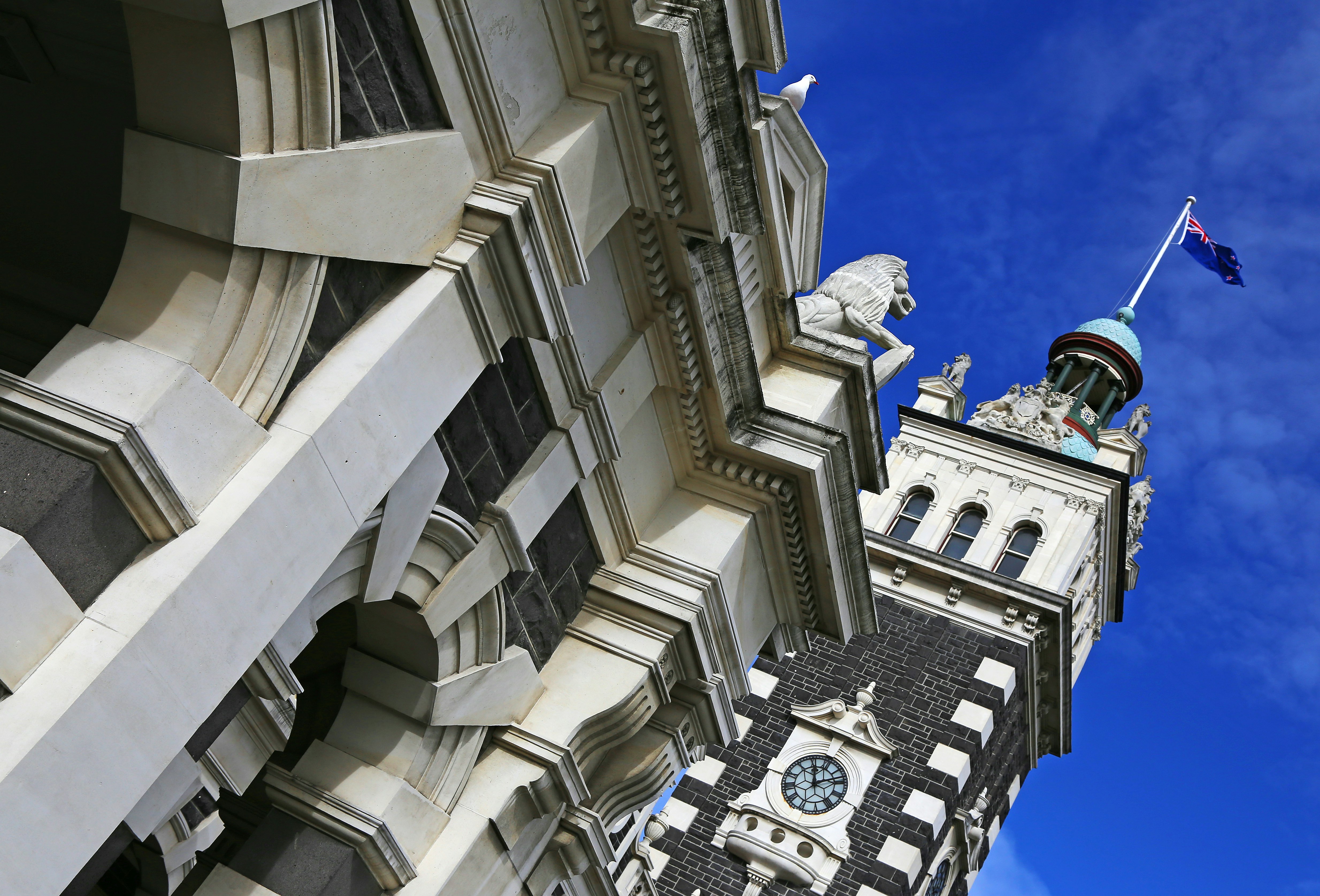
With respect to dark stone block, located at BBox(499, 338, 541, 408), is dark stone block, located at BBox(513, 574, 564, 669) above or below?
below

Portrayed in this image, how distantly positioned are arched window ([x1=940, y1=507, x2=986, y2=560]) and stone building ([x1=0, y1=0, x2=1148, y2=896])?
21833 mm

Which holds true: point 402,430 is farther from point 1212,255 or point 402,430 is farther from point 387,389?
point 1212,255

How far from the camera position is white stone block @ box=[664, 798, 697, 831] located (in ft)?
99.3

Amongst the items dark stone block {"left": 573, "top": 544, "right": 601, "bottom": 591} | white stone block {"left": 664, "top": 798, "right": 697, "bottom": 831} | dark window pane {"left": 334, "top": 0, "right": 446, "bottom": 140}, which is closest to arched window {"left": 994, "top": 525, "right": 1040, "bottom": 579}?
white stone block {"left": 664, "top": 798, "right": 697, "bottom": 831}

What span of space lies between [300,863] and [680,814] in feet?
72.3

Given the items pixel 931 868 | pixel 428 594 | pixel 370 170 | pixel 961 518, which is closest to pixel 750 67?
pixel 370 170

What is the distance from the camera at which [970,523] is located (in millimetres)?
37094

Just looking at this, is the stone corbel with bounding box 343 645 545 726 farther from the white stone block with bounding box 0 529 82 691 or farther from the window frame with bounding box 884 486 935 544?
the window frame with bounding box 884 486 935 544

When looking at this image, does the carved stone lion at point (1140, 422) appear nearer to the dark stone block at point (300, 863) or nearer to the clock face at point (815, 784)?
the clock face at point (815, 784)

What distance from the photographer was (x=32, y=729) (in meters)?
6.09

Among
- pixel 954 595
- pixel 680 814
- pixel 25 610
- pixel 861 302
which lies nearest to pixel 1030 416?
pixel 954 595

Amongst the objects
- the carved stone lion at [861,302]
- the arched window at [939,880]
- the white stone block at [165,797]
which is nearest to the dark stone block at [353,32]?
the white stone block at [165,797]

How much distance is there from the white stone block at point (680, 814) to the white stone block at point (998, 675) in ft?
24.5

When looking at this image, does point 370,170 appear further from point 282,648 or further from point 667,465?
point 667,465
